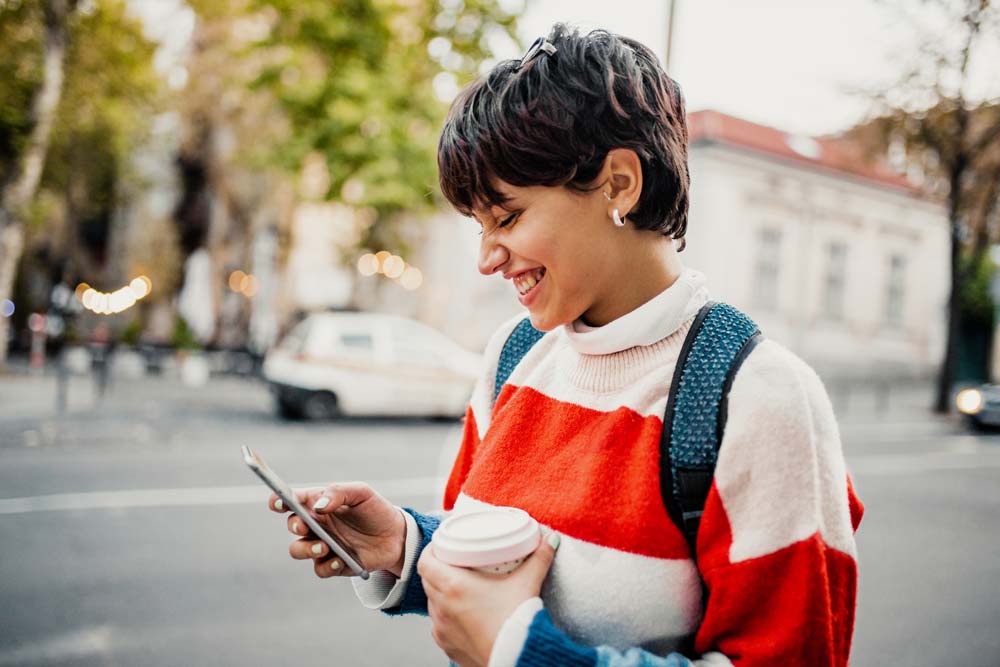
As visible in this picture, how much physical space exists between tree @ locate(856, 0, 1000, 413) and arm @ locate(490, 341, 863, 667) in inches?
580

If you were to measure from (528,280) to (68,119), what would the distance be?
24162 mm

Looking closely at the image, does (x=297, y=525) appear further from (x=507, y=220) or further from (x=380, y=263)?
(x=380, y=263)

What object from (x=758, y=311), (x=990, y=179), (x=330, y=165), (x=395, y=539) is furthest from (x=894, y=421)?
(x=395, y=539)

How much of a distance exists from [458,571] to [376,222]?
59.0ft

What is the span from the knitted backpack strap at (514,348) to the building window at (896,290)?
104ft

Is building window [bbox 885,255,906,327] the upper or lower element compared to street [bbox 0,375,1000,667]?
upper

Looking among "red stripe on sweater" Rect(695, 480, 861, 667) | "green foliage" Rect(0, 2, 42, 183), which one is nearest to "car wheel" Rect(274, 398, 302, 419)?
"green foliage" Rect(0, 2, 42, 183)

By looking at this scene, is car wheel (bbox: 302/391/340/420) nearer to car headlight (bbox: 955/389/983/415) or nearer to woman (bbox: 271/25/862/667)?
car headlight (bbox: 955/389/983/415)

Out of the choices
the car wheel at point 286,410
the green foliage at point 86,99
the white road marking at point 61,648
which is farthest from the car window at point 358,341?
the white road marking at point 61,648

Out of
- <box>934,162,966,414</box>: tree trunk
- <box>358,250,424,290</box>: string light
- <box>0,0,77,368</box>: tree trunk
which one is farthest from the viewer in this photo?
<box>358,250,424,290</box>: string light

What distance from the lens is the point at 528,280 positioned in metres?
1.29

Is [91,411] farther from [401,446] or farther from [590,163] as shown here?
[590,163]

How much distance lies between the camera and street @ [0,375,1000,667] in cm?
438

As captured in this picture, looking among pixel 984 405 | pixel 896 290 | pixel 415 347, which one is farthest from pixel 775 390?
pixel 896 290
